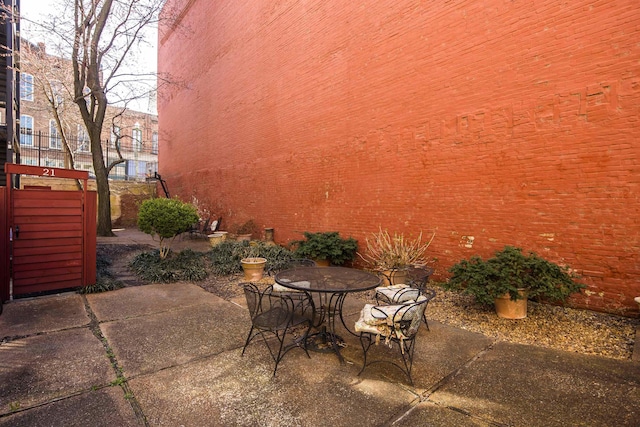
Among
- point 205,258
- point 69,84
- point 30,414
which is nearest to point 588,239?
point 30,414

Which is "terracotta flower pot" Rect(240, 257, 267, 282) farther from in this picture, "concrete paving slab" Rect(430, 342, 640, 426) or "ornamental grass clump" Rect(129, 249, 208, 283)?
"concrete paving slab" Rect(430, 342, 640, 426)

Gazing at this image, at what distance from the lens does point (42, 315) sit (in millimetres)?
4148

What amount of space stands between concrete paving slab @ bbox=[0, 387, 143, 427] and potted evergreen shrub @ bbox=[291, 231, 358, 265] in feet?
15.3

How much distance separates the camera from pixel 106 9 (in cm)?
1098

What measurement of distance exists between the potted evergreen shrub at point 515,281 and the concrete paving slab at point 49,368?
3974 millimetres

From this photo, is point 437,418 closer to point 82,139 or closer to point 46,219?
point 46,219

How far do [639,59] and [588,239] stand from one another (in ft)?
7.13

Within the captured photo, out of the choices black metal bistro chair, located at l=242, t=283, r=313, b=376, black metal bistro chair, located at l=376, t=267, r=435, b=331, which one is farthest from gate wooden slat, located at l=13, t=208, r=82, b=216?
black metal bistro chair, located at l=376, t=267, r=435, b=331

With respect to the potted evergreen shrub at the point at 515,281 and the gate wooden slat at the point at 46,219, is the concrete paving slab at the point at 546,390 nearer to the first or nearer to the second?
the potted evergreen shrub at the point at 515,281

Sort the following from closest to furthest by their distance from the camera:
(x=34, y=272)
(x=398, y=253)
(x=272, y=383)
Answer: (x=272, y=383) < (x=34, y=272) < (x=398, y=253)

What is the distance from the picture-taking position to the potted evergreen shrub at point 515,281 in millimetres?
3920

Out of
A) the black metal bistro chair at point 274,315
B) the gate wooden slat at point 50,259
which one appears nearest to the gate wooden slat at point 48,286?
the gate wooden slat at point 50,259

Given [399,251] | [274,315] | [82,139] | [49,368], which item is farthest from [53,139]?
[274,315]

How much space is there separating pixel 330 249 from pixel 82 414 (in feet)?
16.3
